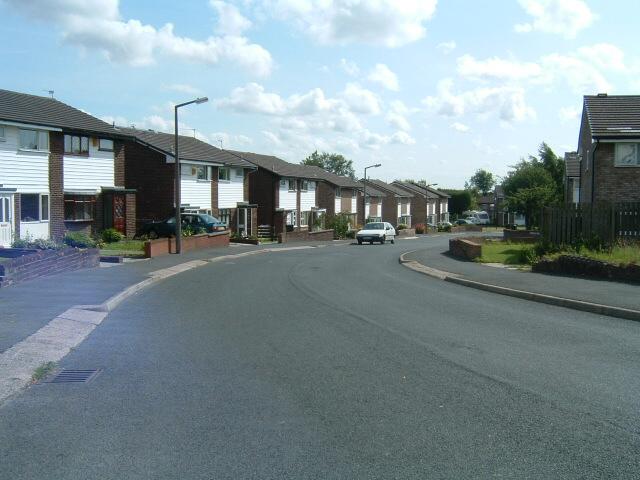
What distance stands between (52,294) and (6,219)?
50.0ft

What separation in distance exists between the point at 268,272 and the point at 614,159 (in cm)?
1575

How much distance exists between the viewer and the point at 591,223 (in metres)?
23.0

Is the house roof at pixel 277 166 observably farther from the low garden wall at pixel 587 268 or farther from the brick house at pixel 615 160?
the low garden wall at pixel 587 268

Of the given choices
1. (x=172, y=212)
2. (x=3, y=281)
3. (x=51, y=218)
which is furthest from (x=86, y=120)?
(x=3, y=281)

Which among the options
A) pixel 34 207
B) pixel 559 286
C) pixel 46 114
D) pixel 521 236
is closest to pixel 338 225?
pixel 521 236

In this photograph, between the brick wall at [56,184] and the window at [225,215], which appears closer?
the brick wall at [56,184]

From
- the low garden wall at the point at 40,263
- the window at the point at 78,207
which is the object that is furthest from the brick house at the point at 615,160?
the window at the point at 78,207

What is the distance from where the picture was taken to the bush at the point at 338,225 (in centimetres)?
6322

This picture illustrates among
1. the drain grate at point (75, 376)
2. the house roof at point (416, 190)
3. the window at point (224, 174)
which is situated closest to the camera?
the drain grate at point (75, 376)

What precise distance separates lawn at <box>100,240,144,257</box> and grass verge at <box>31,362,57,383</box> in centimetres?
2022

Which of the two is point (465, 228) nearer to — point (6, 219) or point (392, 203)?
point (392, 203)

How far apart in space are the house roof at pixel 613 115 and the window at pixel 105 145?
75.3 feet

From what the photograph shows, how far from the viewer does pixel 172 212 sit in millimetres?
42156

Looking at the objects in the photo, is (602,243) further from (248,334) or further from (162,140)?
(162,140)
